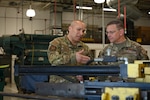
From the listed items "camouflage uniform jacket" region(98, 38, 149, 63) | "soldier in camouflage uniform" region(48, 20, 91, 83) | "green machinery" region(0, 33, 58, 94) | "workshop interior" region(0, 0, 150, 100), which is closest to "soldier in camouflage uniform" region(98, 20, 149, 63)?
"camouflage uniform jacket" region(98, 38, 149, 63)

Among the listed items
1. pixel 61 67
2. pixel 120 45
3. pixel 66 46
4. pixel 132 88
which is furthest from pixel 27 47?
pixel 132 88

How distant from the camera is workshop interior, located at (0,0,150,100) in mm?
1669

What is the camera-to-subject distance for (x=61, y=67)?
6.30 ft

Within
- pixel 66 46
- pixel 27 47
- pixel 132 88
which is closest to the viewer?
pixel 132 88

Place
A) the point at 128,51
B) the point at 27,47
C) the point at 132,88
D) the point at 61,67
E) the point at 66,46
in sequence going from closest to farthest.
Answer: the point at 132,88
the point at 61,67
the point at 128,51
the point at 66,46
the point at 27,47

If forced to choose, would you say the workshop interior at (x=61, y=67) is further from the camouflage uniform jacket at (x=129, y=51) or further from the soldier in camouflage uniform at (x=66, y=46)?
the camouflage uniform jacket at (x=129, y=51)

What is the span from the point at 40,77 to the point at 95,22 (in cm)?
1678

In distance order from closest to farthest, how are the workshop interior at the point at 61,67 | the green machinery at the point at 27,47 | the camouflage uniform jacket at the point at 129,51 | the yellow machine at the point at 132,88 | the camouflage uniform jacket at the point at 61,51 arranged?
1. the yellow machine at the point at 132,88
2. the workshop interior at the point at 61,67
3. the camouflage uniform jacket at the point at 61,51
4. the camouflage uniform jacket at the point at 129,51
5. the green machinery at the point at 27,47

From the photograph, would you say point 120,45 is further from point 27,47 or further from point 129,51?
point 27,47

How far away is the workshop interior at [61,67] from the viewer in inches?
65.7

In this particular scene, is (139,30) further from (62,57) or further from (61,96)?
(61,96)

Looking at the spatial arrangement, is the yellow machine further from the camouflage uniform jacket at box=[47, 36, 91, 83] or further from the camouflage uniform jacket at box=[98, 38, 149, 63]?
the camouflage uniform jacket at box=[98, 38, 149, 63]

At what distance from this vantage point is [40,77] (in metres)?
2.07

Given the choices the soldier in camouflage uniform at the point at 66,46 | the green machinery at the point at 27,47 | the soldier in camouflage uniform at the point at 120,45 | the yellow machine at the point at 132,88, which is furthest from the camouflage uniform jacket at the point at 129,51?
the green machinery at the point at 27,47
